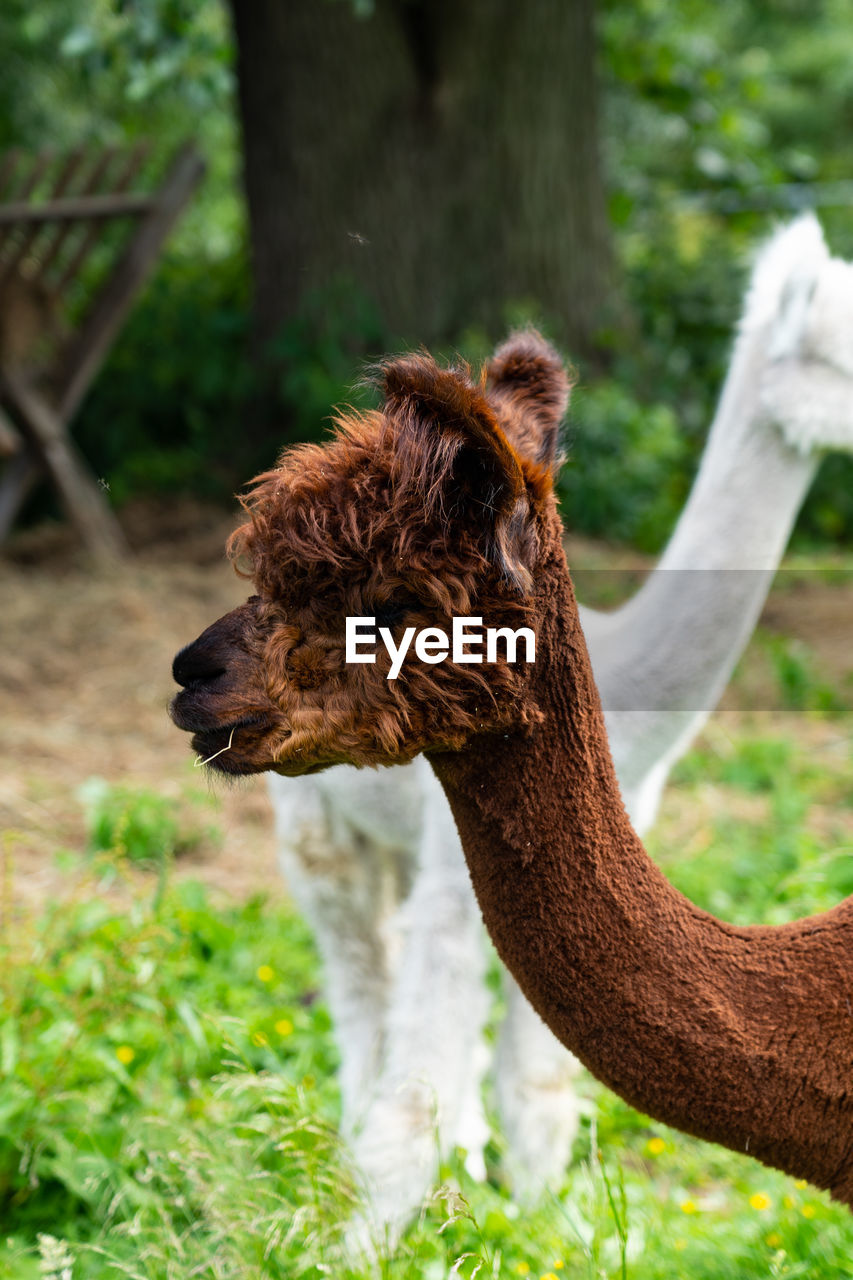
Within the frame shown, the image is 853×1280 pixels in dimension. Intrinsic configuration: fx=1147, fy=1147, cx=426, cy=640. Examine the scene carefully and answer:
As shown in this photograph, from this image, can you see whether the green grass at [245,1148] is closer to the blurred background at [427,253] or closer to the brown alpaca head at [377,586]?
the brown alpaca head at [377,586]

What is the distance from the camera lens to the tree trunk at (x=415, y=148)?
7.12m

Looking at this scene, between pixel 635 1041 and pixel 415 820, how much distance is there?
1.13 metres

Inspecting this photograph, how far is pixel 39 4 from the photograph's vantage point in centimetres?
802

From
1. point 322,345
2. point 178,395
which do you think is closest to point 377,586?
point 322,345

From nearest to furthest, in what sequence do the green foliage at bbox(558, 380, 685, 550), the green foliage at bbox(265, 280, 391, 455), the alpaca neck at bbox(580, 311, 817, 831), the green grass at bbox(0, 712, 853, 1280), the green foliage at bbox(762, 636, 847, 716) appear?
1. the green grass at bbox(0, 712, 853, 1280)
2. the alpaca neck at bbox(580, 311, 817, 831)
3. the green foliage at bbox(762, 636, 847, 716)
4. the green foliage at bbox(558, 380, 685, 550)
5. the green foliage at bbox(265, 280, 391, 455)

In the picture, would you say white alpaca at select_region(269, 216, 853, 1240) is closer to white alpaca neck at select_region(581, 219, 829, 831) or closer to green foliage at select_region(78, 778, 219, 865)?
white alpaca neck at select_region(581, 219, 829, 831)

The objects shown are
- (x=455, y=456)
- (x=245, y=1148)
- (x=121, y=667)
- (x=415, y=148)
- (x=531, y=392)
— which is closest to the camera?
(x=455, y=456)

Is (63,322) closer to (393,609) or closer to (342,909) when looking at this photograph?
(342,909)

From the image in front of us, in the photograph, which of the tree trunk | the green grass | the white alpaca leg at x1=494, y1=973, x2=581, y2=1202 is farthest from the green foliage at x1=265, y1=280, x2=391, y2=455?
the white alpaca leg at x1=494, y1=973, x2=581, y2=1202

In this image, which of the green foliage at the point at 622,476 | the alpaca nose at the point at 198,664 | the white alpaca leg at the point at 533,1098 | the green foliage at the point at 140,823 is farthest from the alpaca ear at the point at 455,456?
the green foliage at the point at 622,476

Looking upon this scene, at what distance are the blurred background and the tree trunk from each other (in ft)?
0.04

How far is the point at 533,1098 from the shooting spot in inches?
97.4

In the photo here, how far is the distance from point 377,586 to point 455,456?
16cm

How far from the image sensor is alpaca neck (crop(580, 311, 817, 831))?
2.35 meters
